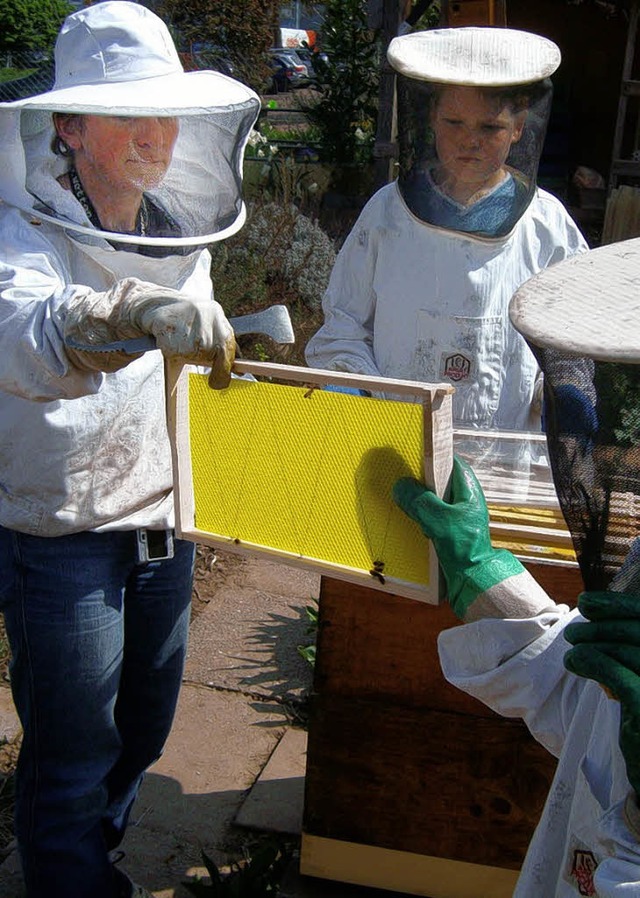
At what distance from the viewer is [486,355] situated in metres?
2.61

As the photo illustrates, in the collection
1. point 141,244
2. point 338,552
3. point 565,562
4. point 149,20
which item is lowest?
point 565,562

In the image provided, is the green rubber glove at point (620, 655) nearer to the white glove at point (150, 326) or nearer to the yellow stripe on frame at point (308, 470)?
the yellow stripe on frame at point (308, 470)

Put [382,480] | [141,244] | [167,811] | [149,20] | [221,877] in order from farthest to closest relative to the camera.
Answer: [167,811]
[221,877]
[149,20]
[141,244]
[382,480]

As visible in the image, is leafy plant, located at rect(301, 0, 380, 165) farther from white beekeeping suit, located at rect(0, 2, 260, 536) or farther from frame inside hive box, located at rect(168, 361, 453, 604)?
frame inside hive box, located at rect(168, 361, 453, 604)

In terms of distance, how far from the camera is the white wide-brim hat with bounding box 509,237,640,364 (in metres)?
0.95

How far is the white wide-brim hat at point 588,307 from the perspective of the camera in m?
0.95

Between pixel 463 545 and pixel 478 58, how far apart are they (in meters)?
1.51

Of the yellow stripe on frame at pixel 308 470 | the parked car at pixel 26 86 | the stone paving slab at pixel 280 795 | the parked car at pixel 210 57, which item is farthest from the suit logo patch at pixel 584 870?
the parked car at pixel 26 86

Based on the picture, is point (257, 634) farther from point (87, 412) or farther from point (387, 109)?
point (387, 109)

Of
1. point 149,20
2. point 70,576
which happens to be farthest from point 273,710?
point 149,20

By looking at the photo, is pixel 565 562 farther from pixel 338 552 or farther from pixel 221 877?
pixel 221 877

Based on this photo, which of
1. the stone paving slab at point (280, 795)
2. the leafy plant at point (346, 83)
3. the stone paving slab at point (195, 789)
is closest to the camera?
the stone paving slab at point (195, 789)

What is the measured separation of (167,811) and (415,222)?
1.70 meters

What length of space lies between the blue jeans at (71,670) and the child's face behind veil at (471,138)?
115 cm
